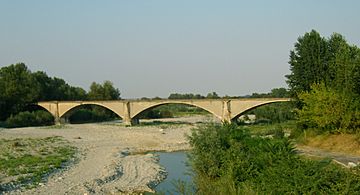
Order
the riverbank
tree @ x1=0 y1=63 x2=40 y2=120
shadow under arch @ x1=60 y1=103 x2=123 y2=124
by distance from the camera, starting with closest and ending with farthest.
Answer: the riverbank < tree @ x1=0 y1=63 x2=40 y2=120 < shadow under arch @ x1=60 y1=103 x2=123 y2=124

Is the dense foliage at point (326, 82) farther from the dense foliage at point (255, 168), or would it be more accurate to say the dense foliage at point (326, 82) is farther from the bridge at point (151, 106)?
the bridge at point (151, 106)

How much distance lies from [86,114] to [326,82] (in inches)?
2619

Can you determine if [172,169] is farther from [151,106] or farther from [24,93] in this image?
[24,93]

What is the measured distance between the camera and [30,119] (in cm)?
8369

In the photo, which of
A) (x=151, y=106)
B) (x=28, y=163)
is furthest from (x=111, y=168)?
(x=151, y=106)

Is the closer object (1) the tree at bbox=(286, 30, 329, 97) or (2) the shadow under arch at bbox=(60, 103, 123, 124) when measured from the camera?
(1) the tree at bbox=(286, 30, 329, 97)

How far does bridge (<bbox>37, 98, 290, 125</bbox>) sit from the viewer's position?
244 ft

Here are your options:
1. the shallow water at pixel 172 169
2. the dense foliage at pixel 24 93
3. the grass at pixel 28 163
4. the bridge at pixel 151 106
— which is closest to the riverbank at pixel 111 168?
the shallow water at pixel 172 169

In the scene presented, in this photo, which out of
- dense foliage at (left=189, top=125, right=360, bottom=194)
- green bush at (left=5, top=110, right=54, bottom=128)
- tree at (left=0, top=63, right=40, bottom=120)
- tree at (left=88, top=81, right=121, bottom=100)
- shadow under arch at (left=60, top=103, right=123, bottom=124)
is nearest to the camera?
dense foliage at (left=189, top=125, right=360, bottom=194)

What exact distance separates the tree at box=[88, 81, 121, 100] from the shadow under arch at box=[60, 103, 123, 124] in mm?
5416

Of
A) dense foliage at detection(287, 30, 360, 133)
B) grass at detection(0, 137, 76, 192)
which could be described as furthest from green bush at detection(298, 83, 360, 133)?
grass at detection(0, 137, 76, 192)

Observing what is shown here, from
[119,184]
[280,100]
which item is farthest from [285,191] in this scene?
[280,100]

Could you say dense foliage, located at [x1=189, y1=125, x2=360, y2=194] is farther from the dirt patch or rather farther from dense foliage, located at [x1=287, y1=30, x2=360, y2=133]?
dense foliage, located at [x1=287, y1=30, x2=360, y2=133]

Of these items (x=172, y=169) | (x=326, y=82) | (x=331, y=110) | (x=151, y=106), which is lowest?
(x=172, y=169)
